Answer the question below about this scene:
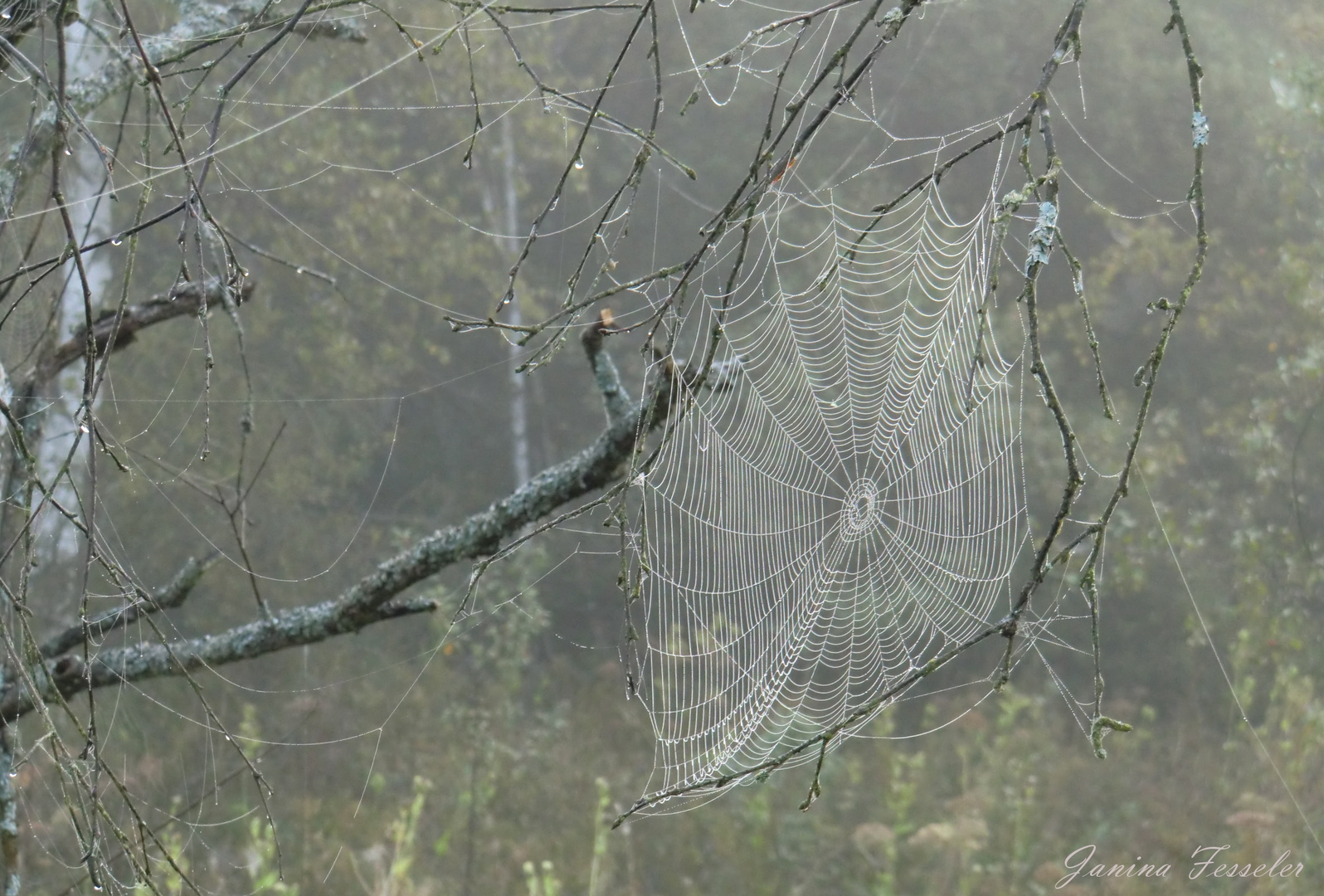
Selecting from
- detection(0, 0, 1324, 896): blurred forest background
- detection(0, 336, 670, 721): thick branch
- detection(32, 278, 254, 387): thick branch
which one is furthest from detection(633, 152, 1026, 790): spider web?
detection(32, 278, 254, 387): thick branch

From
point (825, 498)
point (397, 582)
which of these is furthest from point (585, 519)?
point (397, 582)

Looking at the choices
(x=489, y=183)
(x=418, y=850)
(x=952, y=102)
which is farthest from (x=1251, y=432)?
(x=489, y=183)

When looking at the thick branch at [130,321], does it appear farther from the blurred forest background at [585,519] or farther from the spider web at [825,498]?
the blurred forest background at [585,519]

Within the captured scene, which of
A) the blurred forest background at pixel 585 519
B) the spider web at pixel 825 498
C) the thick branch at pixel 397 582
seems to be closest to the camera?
the thick branch at pixel 397 582

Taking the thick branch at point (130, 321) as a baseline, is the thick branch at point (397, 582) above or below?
below

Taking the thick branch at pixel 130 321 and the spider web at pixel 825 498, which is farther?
the spider web at pixel 825 498

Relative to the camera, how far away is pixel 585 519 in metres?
8.79

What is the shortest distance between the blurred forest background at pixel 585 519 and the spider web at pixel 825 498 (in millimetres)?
604

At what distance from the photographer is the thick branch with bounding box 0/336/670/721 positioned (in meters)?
2.38

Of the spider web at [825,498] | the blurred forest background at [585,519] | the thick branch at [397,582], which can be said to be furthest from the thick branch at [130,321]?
the blurred forest background at [585,519]

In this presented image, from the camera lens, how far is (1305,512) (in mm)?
7617

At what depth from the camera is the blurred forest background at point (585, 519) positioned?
551cm

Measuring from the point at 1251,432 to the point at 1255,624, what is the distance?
1080 millimetres

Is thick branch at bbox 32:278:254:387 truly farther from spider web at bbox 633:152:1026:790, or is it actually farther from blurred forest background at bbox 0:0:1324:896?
blurred forest background at bbox 0:0:1324:896
